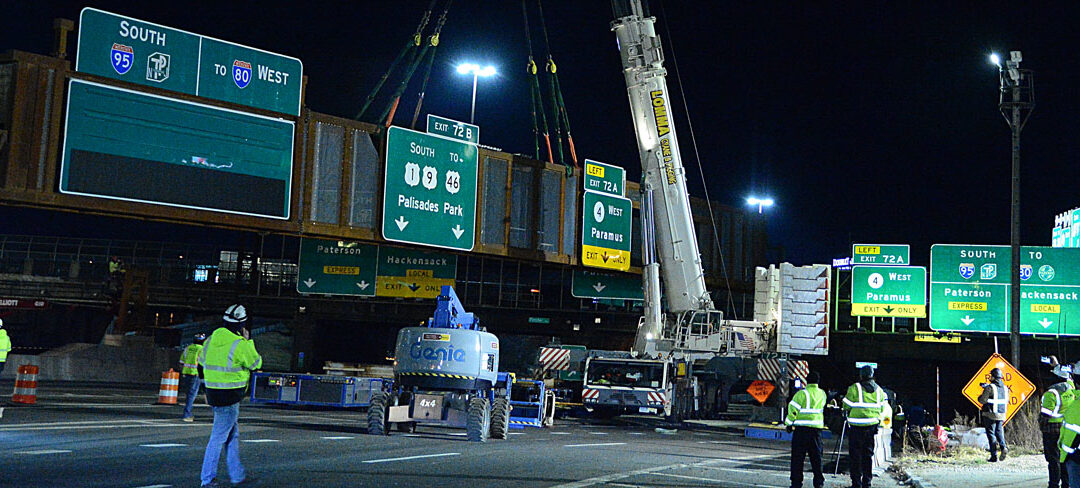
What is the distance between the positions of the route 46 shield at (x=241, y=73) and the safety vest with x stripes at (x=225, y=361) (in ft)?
57.8

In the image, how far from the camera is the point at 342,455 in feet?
51.8

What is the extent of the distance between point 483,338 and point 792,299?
16.1 meters

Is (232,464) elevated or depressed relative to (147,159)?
depressed

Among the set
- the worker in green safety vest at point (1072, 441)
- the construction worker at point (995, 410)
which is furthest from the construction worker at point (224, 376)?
the construction worker at point (995, 410)

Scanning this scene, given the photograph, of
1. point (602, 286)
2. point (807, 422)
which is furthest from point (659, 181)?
point (807, 422)

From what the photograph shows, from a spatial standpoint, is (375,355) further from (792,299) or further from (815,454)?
(815,454)

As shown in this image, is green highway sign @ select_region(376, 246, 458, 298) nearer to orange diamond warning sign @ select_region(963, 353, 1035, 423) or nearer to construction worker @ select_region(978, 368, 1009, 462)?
orange diamond warning sign @ select_region(963, 353, 1035, 423)

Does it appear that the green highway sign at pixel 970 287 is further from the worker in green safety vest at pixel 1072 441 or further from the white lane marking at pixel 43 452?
the white lane marking at pixel 43 452

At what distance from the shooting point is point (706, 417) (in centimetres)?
3272

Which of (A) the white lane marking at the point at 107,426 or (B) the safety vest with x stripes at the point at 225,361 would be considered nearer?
(B) the safety vest with x stripes at the point at 225,361

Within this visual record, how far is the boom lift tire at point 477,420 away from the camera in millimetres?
19797

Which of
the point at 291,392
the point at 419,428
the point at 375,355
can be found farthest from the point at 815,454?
the point at 375,355

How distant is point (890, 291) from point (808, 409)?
108 ft

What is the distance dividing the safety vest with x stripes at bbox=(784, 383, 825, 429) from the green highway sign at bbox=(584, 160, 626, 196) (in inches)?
906
